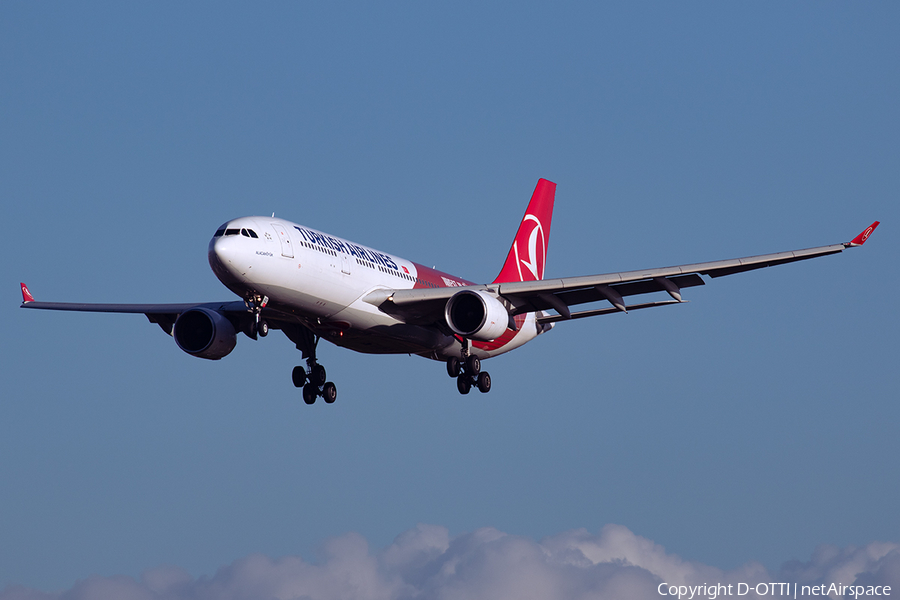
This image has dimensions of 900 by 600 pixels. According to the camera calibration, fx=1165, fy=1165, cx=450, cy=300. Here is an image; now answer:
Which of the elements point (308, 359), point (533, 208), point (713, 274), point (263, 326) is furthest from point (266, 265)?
point (533, 208)

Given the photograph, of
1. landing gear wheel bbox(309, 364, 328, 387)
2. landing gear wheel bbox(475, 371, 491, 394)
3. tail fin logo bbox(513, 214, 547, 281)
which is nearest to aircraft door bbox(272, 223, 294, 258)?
landing gear wheel bbox(309, 364, 328, 387)

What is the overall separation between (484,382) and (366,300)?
8147 mm

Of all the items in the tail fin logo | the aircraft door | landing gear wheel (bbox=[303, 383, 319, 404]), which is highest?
the tail fin logo

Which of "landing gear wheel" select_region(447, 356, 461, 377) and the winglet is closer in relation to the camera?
the winglet

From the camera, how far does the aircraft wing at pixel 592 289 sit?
1517 inches

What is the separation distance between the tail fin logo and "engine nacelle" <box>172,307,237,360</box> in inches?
564

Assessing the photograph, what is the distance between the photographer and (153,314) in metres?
46.0

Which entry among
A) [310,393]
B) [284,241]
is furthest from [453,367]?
[284,241]

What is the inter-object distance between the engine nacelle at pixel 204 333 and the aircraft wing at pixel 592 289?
6.42m

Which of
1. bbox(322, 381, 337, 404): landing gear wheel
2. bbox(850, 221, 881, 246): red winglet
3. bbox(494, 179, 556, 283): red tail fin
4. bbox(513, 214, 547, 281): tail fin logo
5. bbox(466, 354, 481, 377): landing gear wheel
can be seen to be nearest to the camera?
bbox(850, 221, 881, 246): red winglet

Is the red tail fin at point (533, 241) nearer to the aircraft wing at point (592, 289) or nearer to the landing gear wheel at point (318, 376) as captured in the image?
the aircraft wing at point (592, 289)

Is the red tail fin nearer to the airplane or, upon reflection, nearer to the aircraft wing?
the airplane

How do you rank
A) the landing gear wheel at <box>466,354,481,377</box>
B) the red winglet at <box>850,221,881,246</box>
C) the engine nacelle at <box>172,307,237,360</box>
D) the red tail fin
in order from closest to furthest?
the red winglet at <box>850,221,881,246</box>, the engine nacelle at <box>172,307,237,360</box>, the landing gear wheel at <box>466,354,481,377</box>, the red tail fin

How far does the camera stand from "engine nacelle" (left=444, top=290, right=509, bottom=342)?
39.5m
